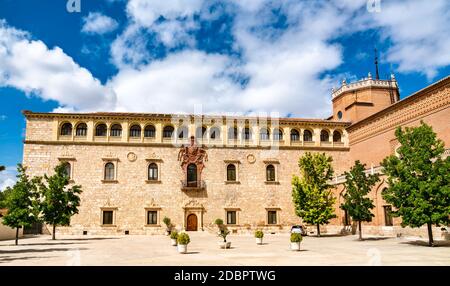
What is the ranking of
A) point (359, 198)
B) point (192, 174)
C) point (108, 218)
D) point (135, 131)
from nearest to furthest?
point (359, 198) < point (108, 218) < point (192, 174) < point (135, 131)

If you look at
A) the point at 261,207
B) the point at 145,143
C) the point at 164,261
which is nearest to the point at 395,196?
Answer: the point at 164,261

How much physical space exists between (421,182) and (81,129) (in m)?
29.5

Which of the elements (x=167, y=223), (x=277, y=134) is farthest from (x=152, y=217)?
(x=277, y=134)

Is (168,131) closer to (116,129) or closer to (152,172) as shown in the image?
(152,172)

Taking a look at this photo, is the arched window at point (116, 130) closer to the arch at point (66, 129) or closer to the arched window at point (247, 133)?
the arch at point (66, 129)

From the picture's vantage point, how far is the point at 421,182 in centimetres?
2136

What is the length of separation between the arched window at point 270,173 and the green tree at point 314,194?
16.8ft

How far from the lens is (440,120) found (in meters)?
28.1

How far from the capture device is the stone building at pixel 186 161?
3619 cm

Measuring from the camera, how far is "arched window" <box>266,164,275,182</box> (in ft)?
128

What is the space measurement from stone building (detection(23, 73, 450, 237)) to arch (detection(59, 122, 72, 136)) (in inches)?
3.7
